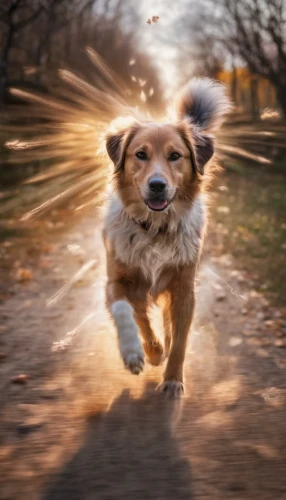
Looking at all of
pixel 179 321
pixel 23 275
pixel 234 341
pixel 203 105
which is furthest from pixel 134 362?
pixel 23 275

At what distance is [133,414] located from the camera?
148 inches

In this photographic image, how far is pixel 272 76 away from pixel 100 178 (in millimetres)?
23217

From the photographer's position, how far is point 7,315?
243 inches

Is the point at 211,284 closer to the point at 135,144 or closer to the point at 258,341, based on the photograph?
the point at 258,341

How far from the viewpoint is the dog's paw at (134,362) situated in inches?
152

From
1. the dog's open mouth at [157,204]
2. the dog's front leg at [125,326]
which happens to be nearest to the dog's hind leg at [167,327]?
the dog's front leg at [125,326]

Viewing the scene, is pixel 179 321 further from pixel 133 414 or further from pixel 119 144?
pixel 119 144

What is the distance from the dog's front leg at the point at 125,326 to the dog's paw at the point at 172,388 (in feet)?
1.43

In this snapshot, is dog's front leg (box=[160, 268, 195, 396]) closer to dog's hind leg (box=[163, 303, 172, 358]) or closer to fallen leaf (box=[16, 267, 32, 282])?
dog's hind leg (box=[163, 303, 172, 358])

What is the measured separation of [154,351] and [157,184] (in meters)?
1.34

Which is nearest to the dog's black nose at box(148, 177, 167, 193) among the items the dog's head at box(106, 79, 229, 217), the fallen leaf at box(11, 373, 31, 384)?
the dog's head at box(106, 79, 229, 217)

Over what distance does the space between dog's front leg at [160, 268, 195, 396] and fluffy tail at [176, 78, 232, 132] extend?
159cm

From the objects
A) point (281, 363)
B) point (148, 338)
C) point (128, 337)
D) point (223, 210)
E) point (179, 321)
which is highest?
point (128, 337)

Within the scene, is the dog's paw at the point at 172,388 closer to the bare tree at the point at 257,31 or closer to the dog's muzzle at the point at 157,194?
the dog's muzzle at the point at 157,194
